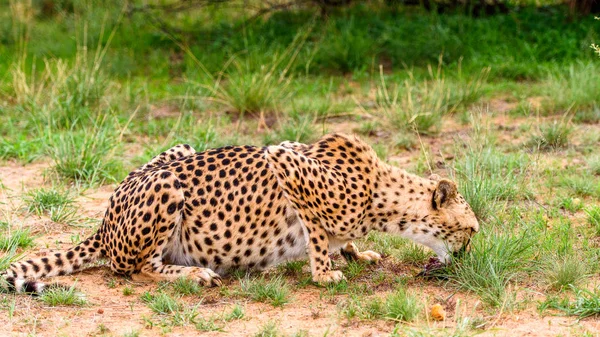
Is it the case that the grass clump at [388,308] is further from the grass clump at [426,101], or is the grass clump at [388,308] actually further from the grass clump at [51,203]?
the grass clump at [426,101]

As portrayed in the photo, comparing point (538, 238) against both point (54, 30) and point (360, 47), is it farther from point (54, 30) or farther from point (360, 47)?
point (54, 30)

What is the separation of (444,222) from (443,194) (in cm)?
14

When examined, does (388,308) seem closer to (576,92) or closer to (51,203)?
(51,203)

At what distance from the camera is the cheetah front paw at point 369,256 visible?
196 inches

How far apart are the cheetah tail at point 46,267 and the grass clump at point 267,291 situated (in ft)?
2.89

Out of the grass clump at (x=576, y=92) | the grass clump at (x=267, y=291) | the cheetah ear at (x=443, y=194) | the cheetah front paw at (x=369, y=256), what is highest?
the cheetah ear at (x=443, y=194)

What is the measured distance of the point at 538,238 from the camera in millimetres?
4992

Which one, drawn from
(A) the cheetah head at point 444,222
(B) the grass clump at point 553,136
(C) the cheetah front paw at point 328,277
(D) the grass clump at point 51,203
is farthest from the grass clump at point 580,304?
(D) the grass clump at point 51,203

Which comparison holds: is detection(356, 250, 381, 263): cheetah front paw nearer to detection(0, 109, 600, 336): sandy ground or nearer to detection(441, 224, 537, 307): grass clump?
detection(0, 109, 600, 336): sandy ground

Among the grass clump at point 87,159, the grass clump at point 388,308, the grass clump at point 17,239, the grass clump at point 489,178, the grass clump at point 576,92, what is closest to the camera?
the grass clump at point 388,308

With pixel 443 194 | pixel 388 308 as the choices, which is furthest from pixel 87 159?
pixel 388 308

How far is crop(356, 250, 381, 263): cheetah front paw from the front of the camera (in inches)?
196

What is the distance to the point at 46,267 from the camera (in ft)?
15.6

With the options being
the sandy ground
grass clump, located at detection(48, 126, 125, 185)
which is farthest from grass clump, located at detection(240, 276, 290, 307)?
grass clump, located at detection(48, 126, 125, 185)
